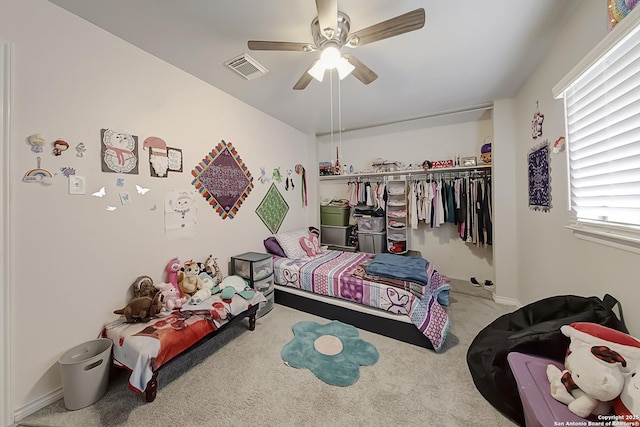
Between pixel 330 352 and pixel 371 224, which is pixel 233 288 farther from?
pixel 371 224

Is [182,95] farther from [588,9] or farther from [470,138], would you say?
[470,138]

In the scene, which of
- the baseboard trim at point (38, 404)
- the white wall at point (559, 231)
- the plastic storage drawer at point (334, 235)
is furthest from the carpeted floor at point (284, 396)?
the plastic storage drawer at point (334, 235)

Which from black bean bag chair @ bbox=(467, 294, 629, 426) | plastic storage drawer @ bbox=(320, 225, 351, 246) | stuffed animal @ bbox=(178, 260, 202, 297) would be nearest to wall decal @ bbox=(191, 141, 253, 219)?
stuffed animal @ bbox=(178, 260, 202, 297)

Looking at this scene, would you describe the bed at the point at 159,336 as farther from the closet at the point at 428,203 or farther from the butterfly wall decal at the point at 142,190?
the closet at the point at 428,203

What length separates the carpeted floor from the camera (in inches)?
51.2

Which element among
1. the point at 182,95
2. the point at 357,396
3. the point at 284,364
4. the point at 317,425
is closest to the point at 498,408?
the point at 357,396

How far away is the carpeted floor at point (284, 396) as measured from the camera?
1300 millimetres

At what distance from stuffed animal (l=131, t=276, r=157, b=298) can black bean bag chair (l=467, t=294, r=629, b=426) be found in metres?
2.45

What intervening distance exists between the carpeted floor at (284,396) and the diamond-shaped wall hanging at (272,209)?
1629 millimetres

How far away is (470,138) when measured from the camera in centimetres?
331

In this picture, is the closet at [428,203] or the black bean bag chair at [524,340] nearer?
the black bean bag chair at [524,340]

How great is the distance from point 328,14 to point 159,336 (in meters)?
2.28

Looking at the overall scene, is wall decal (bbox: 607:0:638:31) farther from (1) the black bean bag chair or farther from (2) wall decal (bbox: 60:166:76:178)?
(2) wall decal (bbox: 60:166:76:178)

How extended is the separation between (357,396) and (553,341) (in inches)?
45.9
